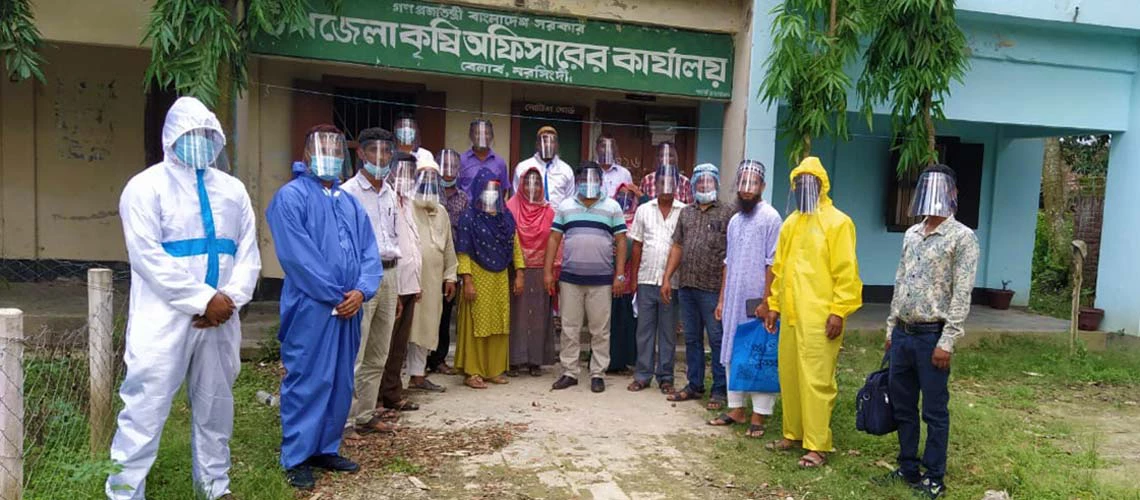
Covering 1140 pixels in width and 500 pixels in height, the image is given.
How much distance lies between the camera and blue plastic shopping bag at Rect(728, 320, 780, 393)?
5.33 m

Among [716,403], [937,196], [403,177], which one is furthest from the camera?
[716,403]

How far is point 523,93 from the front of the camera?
9.34 metres

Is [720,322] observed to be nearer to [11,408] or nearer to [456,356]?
[456,356]

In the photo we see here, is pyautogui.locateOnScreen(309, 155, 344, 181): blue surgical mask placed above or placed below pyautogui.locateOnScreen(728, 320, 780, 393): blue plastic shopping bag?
above

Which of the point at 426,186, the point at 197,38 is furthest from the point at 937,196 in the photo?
the point at 197,38

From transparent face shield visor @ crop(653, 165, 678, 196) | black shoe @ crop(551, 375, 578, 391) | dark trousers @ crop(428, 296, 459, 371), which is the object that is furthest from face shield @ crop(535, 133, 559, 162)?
black shoe @ crop(551, 375, 578, 391)

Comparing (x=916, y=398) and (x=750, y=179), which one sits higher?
(x=750, y=179)

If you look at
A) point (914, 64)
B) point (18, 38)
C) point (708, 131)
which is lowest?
point (708, 131)

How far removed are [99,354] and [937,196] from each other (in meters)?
4.18

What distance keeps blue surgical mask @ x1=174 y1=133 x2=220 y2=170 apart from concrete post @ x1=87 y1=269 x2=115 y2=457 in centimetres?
72

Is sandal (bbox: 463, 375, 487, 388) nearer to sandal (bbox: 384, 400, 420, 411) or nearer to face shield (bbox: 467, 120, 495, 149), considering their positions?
sandal (bbox: 384, 400, 420, 411)

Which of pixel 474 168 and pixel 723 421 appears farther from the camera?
pixel 474 168

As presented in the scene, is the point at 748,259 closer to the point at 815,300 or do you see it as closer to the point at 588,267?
the point at 815,300

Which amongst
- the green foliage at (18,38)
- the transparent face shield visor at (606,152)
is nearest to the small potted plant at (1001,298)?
the transparent face shield visor at (606,152)
